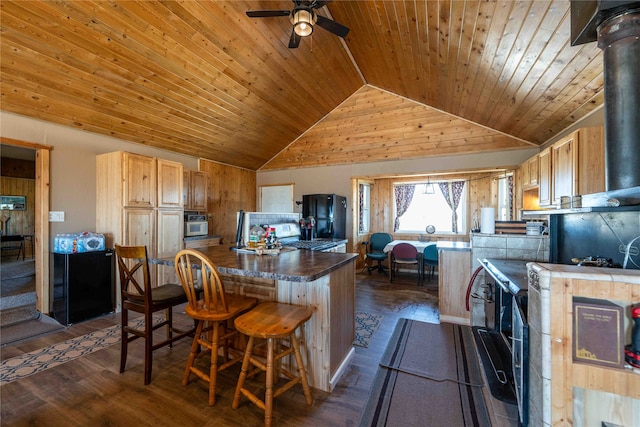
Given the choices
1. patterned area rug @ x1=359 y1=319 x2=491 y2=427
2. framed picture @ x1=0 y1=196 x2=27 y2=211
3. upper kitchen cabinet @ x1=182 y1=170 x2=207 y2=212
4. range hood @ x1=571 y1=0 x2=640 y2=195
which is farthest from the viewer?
framed picture @ x1=0 y1=196 x2=27 y2=211

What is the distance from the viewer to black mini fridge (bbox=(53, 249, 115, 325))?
3049mm

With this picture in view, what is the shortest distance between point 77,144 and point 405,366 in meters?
4.79

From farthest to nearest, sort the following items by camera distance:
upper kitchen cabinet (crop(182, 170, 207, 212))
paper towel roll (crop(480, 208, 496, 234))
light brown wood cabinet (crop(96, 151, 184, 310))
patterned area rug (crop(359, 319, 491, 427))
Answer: upper kitchen cabinet (crop(182, 170, 207, 212))
light brown wood cabinet (crop(96, 151, 184, 310))
paper towel roll (crop(480, 208, 496, 234))
patterned area rug (crop(359, 319, 491, 427))

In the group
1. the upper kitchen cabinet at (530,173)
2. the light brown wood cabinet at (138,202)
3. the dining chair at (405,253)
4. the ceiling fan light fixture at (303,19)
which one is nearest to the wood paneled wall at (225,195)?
the light brown wood cabinet at (138,202)

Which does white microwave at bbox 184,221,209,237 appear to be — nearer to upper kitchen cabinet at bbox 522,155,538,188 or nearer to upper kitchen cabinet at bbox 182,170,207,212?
upper kitchen cabinet at bbox 182,170,207,212

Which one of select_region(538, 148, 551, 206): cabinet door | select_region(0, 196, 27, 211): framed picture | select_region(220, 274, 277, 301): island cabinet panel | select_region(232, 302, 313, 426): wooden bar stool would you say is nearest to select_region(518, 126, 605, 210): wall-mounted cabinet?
select_region(538, 148, 551, 206): cabinet door

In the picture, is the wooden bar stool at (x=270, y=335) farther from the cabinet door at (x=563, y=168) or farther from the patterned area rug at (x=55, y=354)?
the cabinet door at (x=563, y=168)

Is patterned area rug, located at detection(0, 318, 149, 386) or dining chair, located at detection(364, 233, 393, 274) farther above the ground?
dining chair, located at detection(364, 233, 393, 274)

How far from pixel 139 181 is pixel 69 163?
83 cm

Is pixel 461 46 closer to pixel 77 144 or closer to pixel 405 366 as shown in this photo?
pixel 405 366

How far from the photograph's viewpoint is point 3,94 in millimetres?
2701

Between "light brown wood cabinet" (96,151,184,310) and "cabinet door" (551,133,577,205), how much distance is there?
16.7 feet

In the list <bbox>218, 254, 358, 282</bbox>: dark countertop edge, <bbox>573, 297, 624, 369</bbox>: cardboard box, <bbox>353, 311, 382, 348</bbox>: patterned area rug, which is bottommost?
<bbox>353, 311, 382, 348</bbox>: patterned area rug

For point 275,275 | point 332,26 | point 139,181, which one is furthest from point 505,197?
point 139,181
